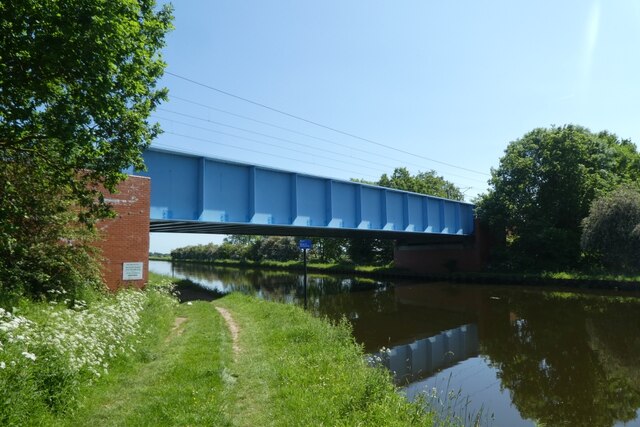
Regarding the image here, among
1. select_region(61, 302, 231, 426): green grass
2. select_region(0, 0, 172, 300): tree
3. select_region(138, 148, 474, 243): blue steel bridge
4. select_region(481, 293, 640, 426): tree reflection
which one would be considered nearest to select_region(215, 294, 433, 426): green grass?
select_region(61, 302, 231, 426): green grass

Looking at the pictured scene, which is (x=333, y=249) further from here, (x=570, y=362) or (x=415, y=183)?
(x=570, y=362)

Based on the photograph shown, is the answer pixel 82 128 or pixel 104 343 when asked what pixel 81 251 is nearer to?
pixel 104 343

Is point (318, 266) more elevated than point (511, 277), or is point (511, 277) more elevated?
point (318, 266)

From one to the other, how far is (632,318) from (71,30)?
788 inches

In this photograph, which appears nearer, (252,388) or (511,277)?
(252,388)

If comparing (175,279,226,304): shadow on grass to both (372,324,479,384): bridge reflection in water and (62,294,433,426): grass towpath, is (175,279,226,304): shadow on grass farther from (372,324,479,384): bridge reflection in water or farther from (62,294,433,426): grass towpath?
(372,324,479,384): bridge reflection in water

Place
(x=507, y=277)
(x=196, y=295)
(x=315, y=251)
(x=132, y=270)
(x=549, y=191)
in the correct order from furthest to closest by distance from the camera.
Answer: (x=315, y=251) → (x=549, y=191) → (x=507, y=277) → (x=196, y=295) → (x=132, y=270)

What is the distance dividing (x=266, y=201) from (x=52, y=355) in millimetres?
17214

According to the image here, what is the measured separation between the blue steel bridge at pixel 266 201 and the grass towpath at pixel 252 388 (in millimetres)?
9857

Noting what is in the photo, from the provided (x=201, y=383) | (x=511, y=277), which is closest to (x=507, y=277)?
(x=511, y=277)

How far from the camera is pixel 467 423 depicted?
733cm

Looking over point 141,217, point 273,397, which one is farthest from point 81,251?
point 273,397

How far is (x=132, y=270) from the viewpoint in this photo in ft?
49.2

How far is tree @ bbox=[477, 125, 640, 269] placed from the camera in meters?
32.4
